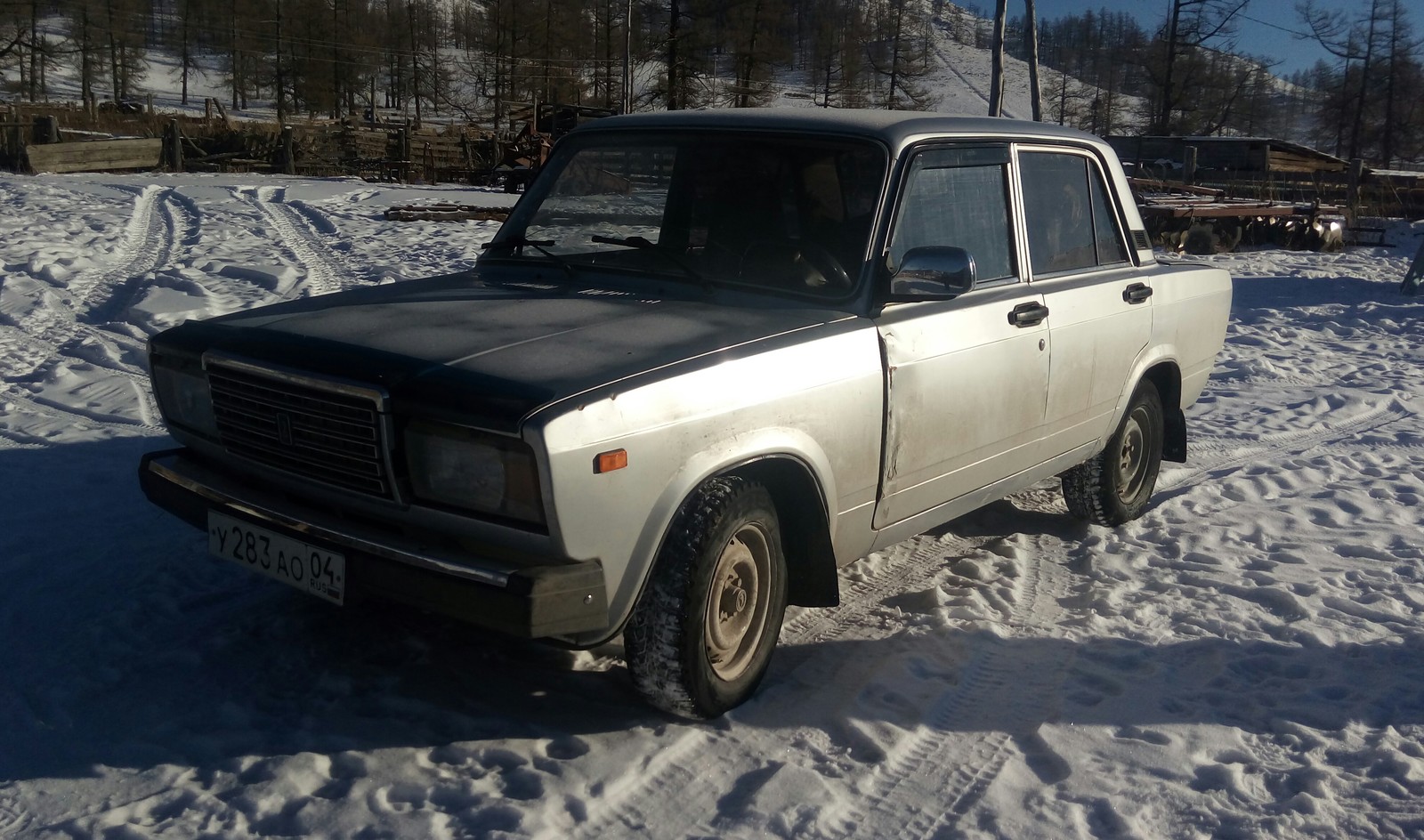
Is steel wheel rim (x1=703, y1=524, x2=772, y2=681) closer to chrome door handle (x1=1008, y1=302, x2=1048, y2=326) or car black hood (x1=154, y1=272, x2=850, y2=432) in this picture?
car black hood (x1=154, y1=272, x2=850, y2=432)

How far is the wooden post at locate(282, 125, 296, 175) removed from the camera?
34500 mm

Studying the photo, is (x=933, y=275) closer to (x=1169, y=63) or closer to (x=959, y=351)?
(x=959, y=351)

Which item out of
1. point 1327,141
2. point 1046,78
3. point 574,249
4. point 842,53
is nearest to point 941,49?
point 1046,78

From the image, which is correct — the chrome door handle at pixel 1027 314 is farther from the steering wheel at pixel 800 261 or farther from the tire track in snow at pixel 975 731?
the tire track in snow at pixel 975 731

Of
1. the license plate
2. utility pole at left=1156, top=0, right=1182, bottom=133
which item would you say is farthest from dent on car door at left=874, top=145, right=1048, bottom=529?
utility pole at left=1156, top=0, right=1182, bottom=133

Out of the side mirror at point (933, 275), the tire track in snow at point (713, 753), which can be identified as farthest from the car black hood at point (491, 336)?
the tire track in snow at point (713, 753)

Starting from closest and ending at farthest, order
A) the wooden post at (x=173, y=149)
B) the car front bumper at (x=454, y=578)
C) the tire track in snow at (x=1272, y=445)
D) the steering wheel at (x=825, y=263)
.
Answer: the car front bumper at (x=454, y=578) → the steering wheel at (x=825, y=263) → the tire track in snow at (x=1272, y=445) → the wooden post at (x=173, y=149)

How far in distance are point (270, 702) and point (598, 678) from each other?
39.8 inches

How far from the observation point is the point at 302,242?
1493 centimetres

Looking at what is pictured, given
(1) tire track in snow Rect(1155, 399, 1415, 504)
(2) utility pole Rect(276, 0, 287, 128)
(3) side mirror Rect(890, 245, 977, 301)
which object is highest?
(2) utility pole Rect(276, 0, 287, 128)

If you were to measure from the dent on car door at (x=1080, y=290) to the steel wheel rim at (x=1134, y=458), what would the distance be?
16.5 inches

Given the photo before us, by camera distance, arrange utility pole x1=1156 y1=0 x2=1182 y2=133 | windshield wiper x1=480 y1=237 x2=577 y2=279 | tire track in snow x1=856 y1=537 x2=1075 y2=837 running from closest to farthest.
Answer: tire track in snow x1=856 y1=537 x2=1075 y2=837 < windshield wiper x1=480 y1=237 x2=577 y2=279 < utility pole x1=1156 y1=0 x2=1182 y2=133

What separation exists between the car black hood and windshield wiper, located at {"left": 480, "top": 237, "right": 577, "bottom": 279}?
16 cm

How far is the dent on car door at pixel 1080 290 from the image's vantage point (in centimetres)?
475
